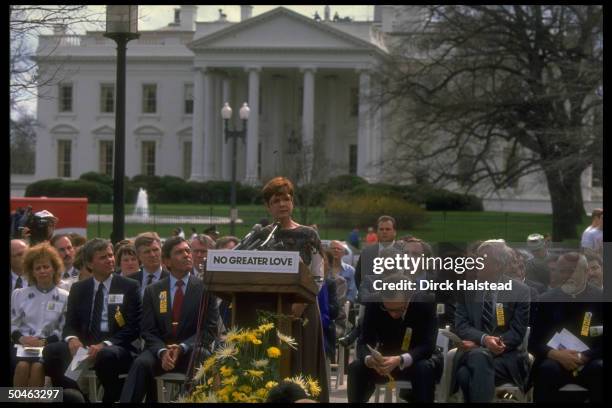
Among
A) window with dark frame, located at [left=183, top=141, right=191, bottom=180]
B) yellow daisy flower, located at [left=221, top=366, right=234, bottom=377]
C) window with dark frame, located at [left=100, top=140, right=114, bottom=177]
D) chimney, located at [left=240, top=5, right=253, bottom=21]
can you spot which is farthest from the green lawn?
window with dark frame, located at [left=100, top=140, right=114, bottom=177]

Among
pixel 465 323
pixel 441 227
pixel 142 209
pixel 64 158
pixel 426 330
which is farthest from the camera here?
pixel 64 158

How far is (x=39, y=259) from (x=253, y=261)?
3058mm

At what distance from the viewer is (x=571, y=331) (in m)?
9.08

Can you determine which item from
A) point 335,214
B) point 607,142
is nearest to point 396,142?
point 335,214

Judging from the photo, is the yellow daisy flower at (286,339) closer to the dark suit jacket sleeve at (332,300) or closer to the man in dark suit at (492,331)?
the man in dark suit at (492,331)

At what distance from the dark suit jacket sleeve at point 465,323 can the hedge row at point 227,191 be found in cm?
3261

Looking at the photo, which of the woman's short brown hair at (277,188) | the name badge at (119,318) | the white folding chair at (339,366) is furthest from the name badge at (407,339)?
the white folding chair at (339,366)

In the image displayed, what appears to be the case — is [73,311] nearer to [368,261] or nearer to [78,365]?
[78,365]

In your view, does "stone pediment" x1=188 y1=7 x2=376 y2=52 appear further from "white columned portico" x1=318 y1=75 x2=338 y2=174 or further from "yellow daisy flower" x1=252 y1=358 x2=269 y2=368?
"yellow daisy flower" x1=252 y1=358 x2=269 y2=368

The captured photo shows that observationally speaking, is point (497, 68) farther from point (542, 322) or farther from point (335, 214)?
point (542, 322)

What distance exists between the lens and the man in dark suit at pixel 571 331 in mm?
8922

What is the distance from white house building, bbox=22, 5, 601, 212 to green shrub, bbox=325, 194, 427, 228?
46.9 ft

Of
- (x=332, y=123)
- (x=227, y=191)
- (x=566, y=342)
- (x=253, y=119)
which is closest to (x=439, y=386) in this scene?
(x=566, y=342)

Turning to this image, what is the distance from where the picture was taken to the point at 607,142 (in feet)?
35.1
